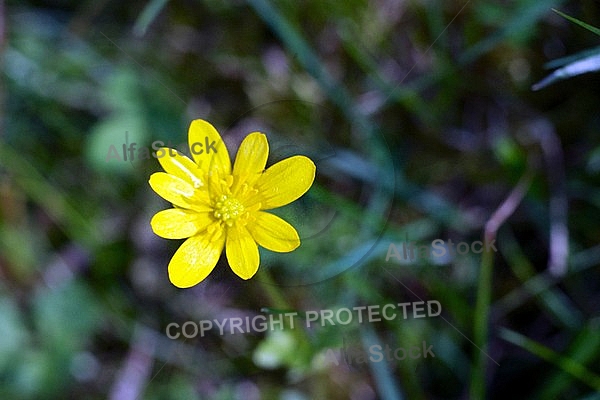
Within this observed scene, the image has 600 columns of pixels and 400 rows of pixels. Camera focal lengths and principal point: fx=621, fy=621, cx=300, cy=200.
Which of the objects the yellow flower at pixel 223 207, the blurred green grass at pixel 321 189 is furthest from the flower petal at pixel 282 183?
the blurred green grass at pixel 321 189

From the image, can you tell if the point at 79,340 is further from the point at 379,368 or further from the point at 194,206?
the point at 194,206

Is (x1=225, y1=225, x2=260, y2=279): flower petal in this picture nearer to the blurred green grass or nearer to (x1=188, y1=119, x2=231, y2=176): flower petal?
(x1=188, y1=119, x2=231, y2=176): flower petal

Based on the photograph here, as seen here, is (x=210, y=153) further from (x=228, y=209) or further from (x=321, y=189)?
(x=321, y=189)

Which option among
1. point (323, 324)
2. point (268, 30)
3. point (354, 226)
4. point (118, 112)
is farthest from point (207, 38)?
point (323, 324)

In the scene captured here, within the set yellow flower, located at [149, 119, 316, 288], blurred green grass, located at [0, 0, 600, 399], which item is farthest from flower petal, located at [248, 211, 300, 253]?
blurred green grass, located at [0, 0, 600, 399]

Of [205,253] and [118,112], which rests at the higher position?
[118,112]

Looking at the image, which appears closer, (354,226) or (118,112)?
(354,226)

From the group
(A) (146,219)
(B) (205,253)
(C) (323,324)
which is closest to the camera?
(B) (205,253)
